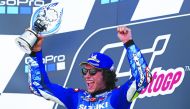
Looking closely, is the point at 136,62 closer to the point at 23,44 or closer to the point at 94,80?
the point at 94,80

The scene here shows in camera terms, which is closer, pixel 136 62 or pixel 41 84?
pixel 136 62

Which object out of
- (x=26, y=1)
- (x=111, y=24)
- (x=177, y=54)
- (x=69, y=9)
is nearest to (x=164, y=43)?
(x=177, y=54)

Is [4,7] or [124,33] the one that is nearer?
[124,33]

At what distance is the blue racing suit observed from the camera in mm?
3443

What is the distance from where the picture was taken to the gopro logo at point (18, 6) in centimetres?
Answer: 472

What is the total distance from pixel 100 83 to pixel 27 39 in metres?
0.50

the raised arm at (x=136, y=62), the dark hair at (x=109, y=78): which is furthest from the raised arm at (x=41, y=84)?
the raised arm at (x=136, y=62)

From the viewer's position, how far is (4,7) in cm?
472

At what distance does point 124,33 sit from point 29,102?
1.52m

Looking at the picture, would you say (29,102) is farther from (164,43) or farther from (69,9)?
(164,43)

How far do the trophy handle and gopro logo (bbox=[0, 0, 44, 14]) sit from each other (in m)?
1.12

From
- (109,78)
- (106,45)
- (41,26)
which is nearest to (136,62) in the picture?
(109,78)

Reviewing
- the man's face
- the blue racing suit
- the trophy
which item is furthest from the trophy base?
the man's face

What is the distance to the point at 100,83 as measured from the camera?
12.1ft
